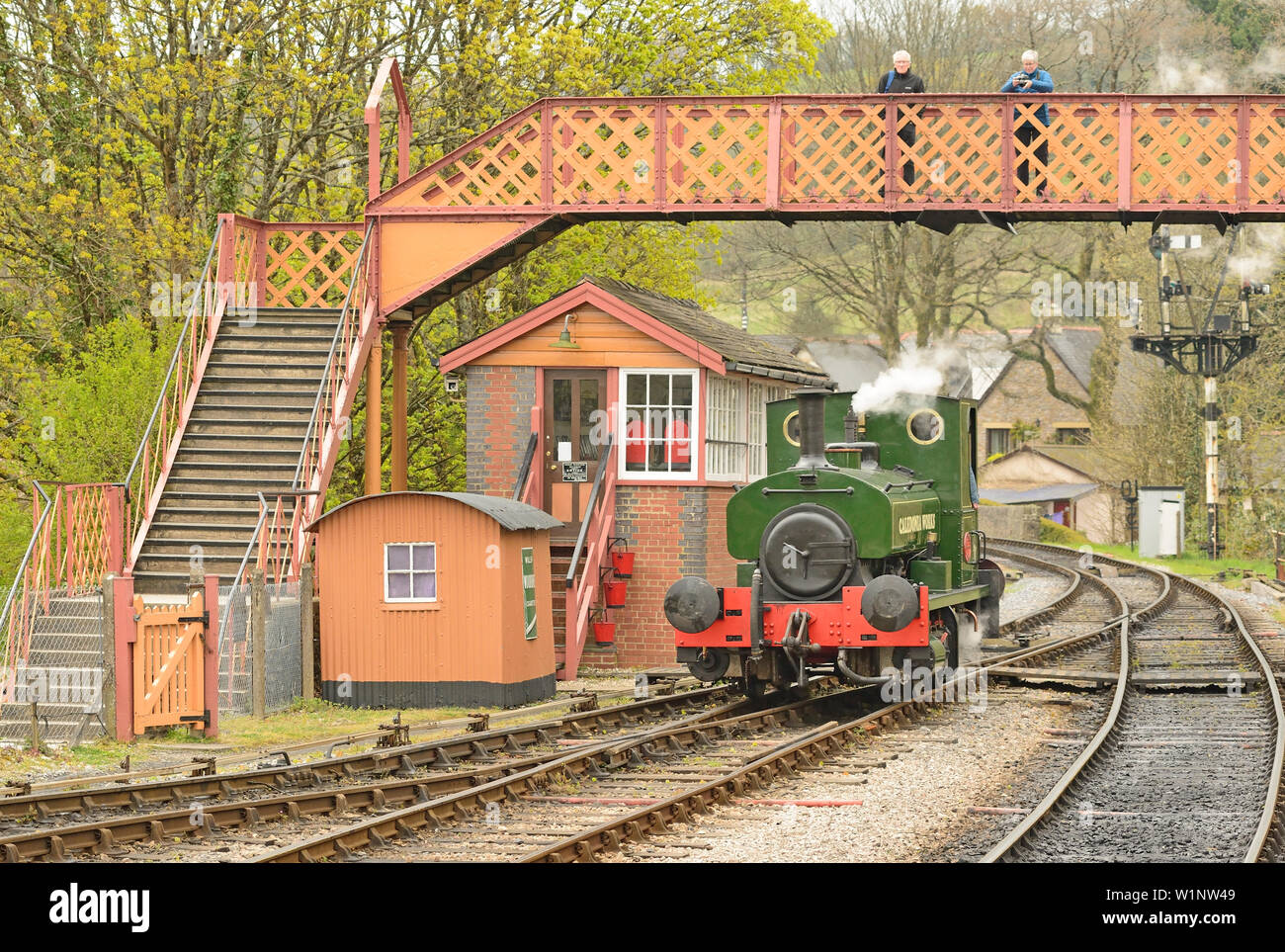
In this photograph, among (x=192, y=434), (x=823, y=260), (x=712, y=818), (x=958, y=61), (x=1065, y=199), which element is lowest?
(x=712, y=818)

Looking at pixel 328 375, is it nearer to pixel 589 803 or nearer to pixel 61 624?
pixel 61 624

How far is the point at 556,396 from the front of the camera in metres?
21.2

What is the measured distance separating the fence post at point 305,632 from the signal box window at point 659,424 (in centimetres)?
560

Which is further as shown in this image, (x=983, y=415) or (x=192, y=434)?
(x=983, y=415)

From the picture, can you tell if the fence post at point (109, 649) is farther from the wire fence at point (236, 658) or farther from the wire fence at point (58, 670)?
the wire fence at point (236, 658)

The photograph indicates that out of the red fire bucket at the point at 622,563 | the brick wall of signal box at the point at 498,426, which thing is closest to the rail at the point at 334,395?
the brick wall of signal box at the point at 498,426

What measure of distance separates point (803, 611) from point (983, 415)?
56.7 metres

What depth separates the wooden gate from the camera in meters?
13.8

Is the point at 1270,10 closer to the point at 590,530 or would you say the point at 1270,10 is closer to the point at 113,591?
the point at 590,530

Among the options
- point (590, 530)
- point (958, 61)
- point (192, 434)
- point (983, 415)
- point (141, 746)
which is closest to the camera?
point (141, 746)

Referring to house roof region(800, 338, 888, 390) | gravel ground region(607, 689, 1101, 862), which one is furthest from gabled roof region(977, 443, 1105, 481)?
gravel ground region(607, 689, 1101, 862)

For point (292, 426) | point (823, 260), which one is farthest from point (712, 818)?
point (823, 260)

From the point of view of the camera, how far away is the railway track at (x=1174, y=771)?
9.68 metres

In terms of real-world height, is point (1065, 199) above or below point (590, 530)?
above
